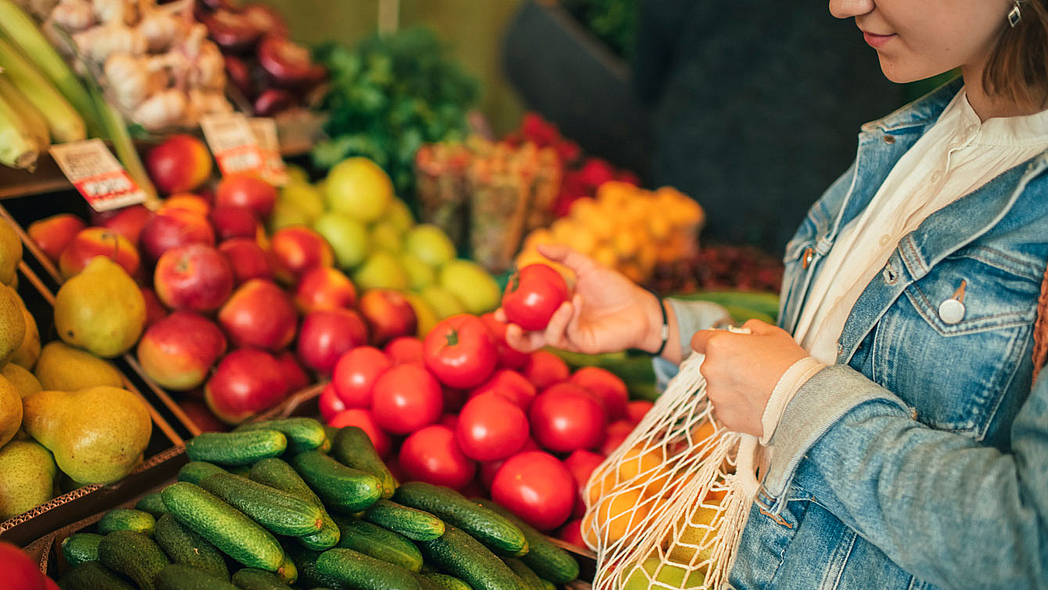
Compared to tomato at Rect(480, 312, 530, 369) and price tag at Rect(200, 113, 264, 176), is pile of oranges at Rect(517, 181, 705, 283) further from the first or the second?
price tag at Rect(200, 113, 264, 176)

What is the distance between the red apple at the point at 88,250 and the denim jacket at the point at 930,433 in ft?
6.16

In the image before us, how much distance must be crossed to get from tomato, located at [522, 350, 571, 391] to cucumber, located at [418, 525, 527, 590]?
0.78m

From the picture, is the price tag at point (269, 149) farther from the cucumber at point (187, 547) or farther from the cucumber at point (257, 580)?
the cucumber at point (257, 580)

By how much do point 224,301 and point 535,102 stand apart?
4307 millimetres

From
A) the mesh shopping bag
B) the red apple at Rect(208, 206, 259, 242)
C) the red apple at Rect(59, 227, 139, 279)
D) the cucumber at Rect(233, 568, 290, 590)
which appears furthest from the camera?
the red apple at Rect(208, 206, 259, 242)

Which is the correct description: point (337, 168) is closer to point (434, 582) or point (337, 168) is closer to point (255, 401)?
point (255, 401)

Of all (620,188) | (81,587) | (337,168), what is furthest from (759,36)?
(81,587)

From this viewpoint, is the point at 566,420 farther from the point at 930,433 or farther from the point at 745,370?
the point at 930,433

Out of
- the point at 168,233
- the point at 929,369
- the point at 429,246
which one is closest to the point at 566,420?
the point at 929,369

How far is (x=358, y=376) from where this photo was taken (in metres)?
1.94

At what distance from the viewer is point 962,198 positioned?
1.18 metres

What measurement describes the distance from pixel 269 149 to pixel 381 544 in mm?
2136

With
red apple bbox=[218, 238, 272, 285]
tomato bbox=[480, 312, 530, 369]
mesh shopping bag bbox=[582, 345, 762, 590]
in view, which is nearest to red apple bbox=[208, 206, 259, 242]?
red apple bbox=[218, 238, 272, 285]

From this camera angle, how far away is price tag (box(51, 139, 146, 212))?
2.12 m
